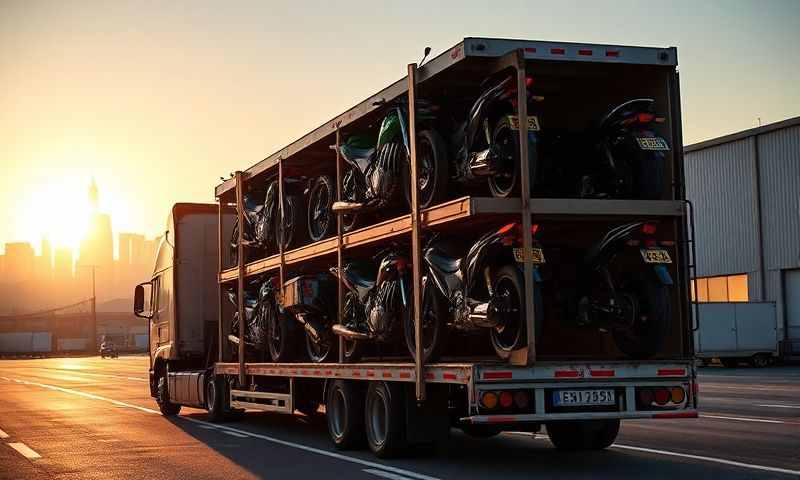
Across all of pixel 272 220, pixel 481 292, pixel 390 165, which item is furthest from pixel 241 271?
pixel 481 292

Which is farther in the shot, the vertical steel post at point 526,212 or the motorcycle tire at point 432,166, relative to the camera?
the motorcycle tire at point 432,166

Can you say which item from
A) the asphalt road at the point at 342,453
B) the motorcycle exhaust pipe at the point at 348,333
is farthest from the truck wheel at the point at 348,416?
the motorcycle exhaust pipe at the point at 348,333

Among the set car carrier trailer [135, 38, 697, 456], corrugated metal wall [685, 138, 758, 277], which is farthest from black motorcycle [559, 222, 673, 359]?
corrugated metal wall [685, 138, 758, 277]

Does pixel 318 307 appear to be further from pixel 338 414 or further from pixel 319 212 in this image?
pixel 338 414

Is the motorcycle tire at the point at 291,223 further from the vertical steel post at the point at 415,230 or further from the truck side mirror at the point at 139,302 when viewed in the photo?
the truck side mirror at the point at 139,302

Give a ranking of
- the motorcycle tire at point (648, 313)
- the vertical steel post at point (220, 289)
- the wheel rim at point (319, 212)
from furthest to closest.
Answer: the vertical steel post at point (220, 289) < the wheel rim at point (319, 212) < the motorcycle tire at point (648, 313)

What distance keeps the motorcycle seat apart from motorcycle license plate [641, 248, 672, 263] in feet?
5.47

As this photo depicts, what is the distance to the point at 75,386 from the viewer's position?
117 feet

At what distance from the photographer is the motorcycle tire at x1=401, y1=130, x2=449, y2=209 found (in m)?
11.3

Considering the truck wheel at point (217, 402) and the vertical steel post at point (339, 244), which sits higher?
the vertical steel post at point (339, 244)

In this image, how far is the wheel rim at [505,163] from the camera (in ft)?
34.7

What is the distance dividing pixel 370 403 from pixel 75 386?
24862mm

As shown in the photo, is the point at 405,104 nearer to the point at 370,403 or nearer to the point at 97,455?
the point at 370,403

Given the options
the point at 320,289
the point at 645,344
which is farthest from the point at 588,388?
the point at 320,289
